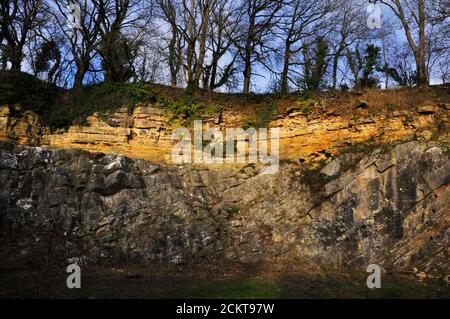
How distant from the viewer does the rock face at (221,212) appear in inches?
504

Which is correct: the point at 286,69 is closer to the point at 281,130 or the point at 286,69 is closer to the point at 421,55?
the point at 281,130

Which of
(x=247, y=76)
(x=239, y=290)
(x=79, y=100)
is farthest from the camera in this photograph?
(x=247, y=76)

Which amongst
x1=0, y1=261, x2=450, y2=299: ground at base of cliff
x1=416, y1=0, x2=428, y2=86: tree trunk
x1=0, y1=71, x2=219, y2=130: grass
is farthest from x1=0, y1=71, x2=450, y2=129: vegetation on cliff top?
x1=0, y1=261, x2=450, y2=299: ground at base of cliff

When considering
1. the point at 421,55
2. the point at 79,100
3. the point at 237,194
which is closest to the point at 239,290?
the point at 237,194

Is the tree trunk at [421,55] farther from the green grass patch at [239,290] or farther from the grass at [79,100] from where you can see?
the green grass patch at [239,290]

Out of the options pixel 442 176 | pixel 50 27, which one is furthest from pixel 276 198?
pixel 50 27

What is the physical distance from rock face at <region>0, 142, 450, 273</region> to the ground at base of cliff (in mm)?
701

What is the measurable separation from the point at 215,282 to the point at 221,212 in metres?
4.48

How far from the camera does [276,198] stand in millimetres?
15219

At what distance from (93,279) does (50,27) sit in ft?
44.6

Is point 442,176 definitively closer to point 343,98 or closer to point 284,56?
point 343,98

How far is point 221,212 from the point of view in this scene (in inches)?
595

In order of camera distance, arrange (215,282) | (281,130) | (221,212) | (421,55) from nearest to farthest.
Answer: (215,282)
(221,212)
(281,130)
(421,55)

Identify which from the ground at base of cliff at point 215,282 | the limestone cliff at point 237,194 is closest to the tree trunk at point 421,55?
the limestone cliff at point 237,194
